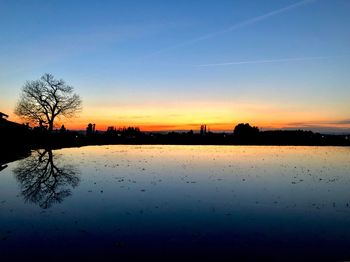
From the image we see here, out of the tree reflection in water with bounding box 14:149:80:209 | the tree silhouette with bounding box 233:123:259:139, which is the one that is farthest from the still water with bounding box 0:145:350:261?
the tree silhouette with bounding box 233:123:259:139

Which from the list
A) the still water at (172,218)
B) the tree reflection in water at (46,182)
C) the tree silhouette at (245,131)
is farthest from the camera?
the tree silhouette at (245,131)

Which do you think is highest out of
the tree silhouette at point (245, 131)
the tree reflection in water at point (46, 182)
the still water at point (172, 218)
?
the tree silhouette at point (245, 131)

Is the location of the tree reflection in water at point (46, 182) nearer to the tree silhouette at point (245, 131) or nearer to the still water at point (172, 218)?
the still water at point (172, 218)

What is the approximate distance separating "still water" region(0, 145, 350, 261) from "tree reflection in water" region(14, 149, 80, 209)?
0.21 ft

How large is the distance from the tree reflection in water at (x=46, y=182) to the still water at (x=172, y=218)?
0.06 m

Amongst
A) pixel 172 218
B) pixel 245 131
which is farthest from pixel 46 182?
pixel 245 131

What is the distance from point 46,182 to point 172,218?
12662 mm

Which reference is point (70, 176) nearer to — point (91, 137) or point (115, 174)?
point (115, 174)

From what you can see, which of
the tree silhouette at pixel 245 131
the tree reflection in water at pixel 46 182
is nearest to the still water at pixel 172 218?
the tree reflection in water at pixel 46 182

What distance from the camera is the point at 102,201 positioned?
16.5 m

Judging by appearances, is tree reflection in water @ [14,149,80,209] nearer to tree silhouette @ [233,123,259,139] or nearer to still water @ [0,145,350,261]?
still water @ [0,145,350,261]

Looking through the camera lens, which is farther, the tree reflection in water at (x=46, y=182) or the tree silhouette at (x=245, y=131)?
the tree silhouette at (x=245, y=131)

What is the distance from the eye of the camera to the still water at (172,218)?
32.6 ft

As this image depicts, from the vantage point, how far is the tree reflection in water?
17159 millimetres
